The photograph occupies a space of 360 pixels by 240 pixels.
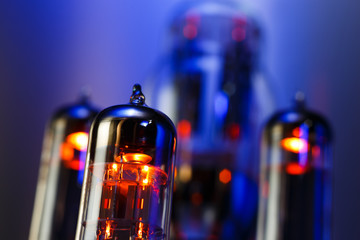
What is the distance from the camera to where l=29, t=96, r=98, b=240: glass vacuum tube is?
0.96m

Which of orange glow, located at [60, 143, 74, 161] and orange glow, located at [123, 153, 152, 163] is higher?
orange glow, located at [60, 143, 74, 161]

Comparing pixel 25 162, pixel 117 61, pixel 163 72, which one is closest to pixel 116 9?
pixel 117 61

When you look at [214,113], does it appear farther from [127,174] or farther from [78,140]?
[127,174]

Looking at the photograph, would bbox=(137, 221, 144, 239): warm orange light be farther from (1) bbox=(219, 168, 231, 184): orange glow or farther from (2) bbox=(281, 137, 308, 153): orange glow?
(1) bbox=(219, 168, 231, 184): orange glow

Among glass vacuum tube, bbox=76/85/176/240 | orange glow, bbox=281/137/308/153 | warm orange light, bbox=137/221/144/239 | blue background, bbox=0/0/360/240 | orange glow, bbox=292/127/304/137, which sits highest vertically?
blue background, bbox=0/0/360/240

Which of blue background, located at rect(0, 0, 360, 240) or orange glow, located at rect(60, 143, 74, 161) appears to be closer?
orange glow, located at rect(60, 143, 74, 161)

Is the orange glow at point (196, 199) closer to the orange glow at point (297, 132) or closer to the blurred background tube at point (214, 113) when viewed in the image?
the blurred background tube at point (214, 113)

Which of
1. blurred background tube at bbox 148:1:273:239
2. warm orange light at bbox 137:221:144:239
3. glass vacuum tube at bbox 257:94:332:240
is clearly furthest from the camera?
blurred background tube at bbox 148:1:273:239

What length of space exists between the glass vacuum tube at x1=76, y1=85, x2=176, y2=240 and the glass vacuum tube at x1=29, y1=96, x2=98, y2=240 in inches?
10.2

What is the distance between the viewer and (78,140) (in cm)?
103

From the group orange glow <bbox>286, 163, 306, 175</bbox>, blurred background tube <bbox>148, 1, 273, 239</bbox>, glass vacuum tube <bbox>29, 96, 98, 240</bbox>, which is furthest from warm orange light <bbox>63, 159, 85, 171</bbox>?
orange glow <bbox>286, 163, 306, 175</bbox>

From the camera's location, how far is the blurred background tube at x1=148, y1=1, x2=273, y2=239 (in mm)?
1166

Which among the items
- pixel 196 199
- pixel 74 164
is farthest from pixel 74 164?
pixel 196 199

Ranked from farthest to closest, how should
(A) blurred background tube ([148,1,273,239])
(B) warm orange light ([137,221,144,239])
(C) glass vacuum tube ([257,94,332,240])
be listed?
1. (A) blurred background tube ([148,1,273,239])
2. (C) glass vacuum tube ([257,94,332,240])
3. (B) warm orange light ([137,221,144,239])
